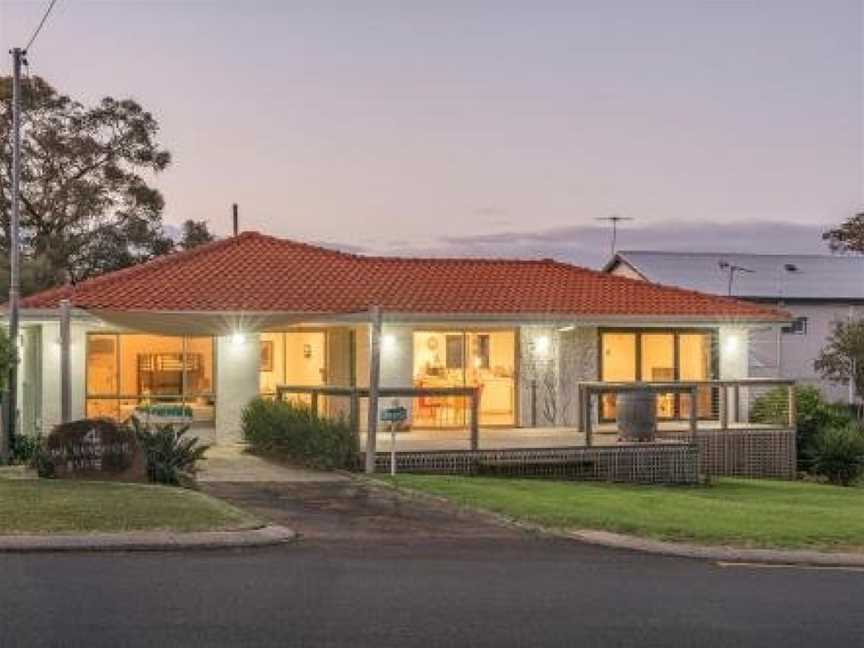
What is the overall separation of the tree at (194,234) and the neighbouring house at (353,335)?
20654 millimetres

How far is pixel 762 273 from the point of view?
→ 57938 mm

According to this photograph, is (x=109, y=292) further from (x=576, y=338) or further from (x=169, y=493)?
(x=169, y=493)

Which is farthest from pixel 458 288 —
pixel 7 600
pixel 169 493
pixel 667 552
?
pixel 7 600

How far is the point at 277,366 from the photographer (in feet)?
91.0

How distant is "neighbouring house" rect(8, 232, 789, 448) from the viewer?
2569cm

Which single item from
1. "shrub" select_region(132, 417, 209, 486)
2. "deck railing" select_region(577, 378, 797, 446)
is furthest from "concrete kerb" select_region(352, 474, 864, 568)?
"deck railing" select_region(577, 378, 797, 446)

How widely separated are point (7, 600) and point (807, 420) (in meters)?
20.6

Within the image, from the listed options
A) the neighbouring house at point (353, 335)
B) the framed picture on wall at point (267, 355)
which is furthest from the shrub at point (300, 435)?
the framed picture on wall at point (267, 355)

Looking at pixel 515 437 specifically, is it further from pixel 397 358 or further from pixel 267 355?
pixel 267 355

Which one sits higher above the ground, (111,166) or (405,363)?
(111,166)

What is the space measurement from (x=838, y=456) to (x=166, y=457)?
14.2 metres

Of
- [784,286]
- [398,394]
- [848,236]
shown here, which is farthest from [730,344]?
[848,236]

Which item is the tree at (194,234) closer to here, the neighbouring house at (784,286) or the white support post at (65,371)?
the neighbouring house at (784,286)

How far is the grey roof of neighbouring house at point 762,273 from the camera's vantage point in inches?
2199
